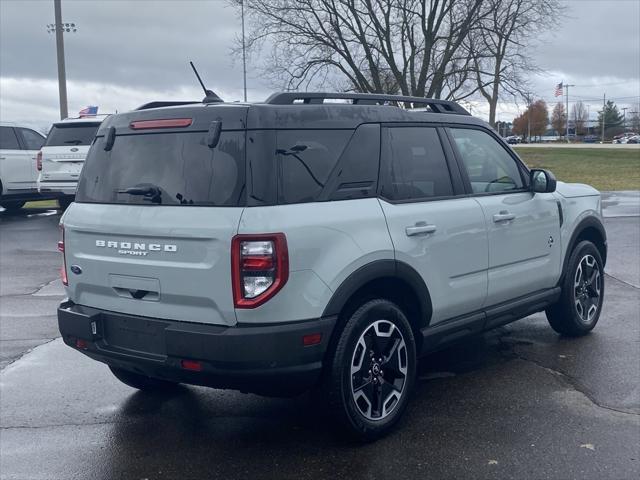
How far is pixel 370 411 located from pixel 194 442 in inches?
41.2

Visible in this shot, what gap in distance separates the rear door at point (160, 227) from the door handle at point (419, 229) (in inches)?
45.0

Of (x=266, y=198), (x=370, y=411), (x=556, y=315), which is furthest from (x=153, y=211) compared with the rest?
(x=556, y=315)

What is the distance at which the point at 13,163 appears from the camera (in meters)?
17.3

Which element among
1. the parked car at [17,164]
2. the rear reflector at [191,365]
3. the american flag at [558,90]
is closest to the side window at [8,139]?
the parked car at [17,164]

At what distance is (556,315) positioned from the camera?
6.39 m

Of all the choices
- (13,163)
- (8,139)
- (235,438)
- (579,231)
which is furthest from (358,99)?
(8,139)

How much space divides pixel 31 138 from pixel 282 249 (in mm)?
15706

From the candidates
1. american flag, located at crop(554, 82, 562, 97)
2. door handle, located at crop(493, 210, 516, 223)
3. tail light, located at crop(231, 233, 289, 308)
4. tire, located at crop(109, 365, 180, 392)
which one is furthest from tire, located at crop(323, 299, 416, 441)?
american flag, located at crop(554, 82, 562, 97)

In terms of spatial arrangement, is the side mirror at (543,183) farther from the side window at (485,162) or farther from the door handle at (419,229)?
the door handle at (419,229)

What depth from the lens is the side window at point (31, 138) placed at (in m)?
17.7

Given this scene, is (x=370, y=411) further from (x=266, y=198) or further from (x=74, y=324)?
(x=74, y=324)

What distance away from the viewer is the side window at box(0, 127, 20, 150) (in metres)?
17.3

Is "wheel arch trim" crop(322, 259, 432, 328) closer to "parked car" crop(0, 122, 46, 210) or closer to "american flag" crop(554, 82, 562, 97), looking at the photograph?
"parked car" crop(0, 122, 46, 210)

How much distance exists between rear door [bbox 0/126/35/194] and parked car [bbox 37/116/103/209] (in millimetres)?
1870
